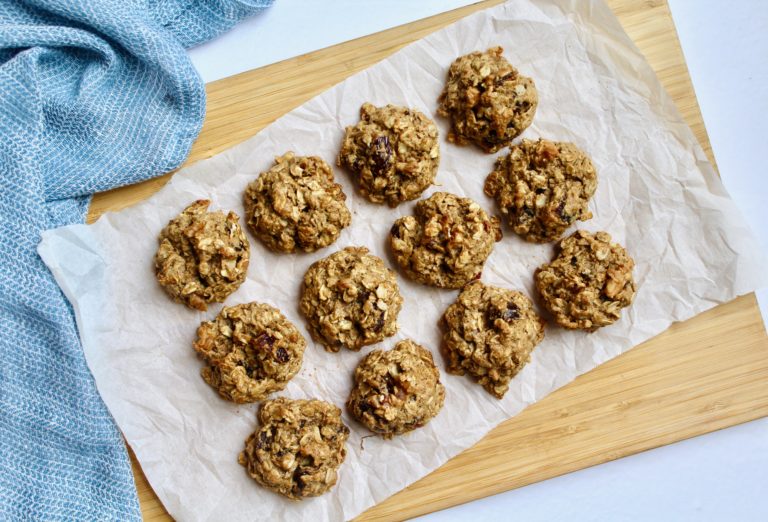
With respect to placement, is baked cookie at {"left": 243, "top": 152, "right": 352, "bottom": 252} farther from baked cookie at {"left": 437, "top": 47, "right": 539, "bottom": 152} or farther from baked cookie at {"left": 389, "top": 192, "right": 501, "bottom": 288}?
baked cookie at {"left": 437, "top": 47, "right": 539, "bottom": 152}

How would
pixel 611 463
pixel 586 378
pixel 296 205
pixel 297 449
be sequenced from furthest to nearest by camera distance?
pixel 611 463 < pixel 586 378 < pixel 296 205 < pixel 297 449

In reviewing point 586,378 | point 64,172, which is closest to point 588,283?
point 586,378

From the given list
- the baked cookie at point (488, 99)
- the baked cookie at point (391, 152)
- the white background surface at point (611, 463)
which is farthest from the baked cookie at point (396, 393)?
the baked cookie at point (488, 99)

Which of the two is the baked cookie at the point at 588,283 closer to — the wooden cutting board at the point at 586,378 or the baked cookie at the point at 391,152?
the wooden cutting board at the point at 586,378

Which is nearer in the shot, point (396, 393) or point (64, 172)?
point (396, 393)

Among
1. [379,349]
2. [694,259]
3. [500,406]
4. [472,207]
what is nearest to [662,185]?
[694,259]

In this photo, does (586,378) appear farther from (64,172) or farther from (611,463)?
(64,172)

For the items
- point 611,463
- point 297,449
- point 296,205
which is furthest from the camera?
point 611,463

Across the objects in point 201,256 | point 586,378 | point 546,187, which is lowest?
point 586,378
